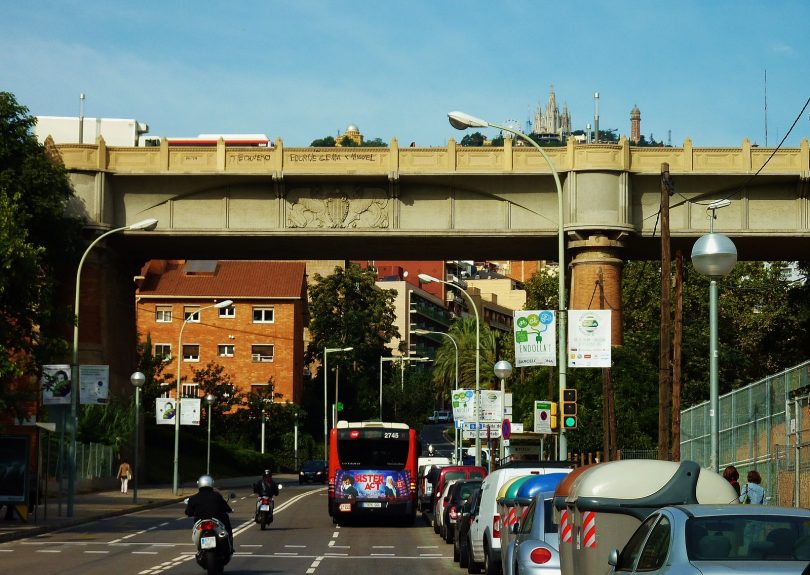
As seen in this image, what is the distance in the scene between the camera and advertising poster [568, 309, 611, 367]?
29.4 metres

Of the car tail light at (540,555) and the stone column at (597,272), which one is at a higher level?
the stone column at (597,272)

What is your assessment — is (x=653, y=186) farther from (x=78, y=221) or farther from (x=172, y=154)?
(x=78, y=221)

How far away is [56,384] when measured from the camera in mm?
36344

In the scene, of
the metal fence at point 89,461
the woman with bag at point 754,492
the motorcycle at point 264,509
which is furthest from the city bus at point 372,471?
the metal fence at point 89,461

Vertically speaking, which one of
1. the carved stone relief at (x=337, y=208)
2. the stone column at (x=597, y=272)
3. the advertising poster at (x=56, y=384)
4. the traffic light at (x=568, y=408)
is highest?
the carved stone relief at (x=337, y=208)

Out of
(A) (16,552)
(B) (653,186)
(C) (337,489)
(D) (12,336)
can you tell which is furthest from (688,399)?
(A) (16,552)

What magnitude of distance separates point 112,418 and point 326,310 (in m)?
59.1

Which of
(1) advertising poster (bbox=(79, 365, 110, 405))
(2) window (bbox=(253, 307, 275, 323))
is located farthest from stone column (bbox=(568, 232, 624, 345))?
(2) window (bbox=(253, 307, 275, 323))

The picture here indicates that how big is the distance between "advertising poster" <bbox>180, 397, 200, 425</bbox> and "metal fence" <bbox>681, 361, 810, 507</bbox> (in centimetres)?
2838

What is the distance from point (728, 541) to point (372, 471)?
90.3ft

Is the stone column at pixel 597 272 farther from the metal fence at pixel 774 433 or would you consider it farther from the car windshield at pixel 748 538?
the car windshield at pixel 748 538

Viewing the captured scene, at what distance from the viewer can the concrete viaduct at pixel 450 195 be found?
4622cm

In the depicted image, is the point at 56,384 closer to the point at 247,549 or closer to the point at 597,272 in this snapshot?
the point at 247,549

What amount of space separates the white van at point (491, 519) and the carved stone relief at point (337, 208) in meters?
25.4
